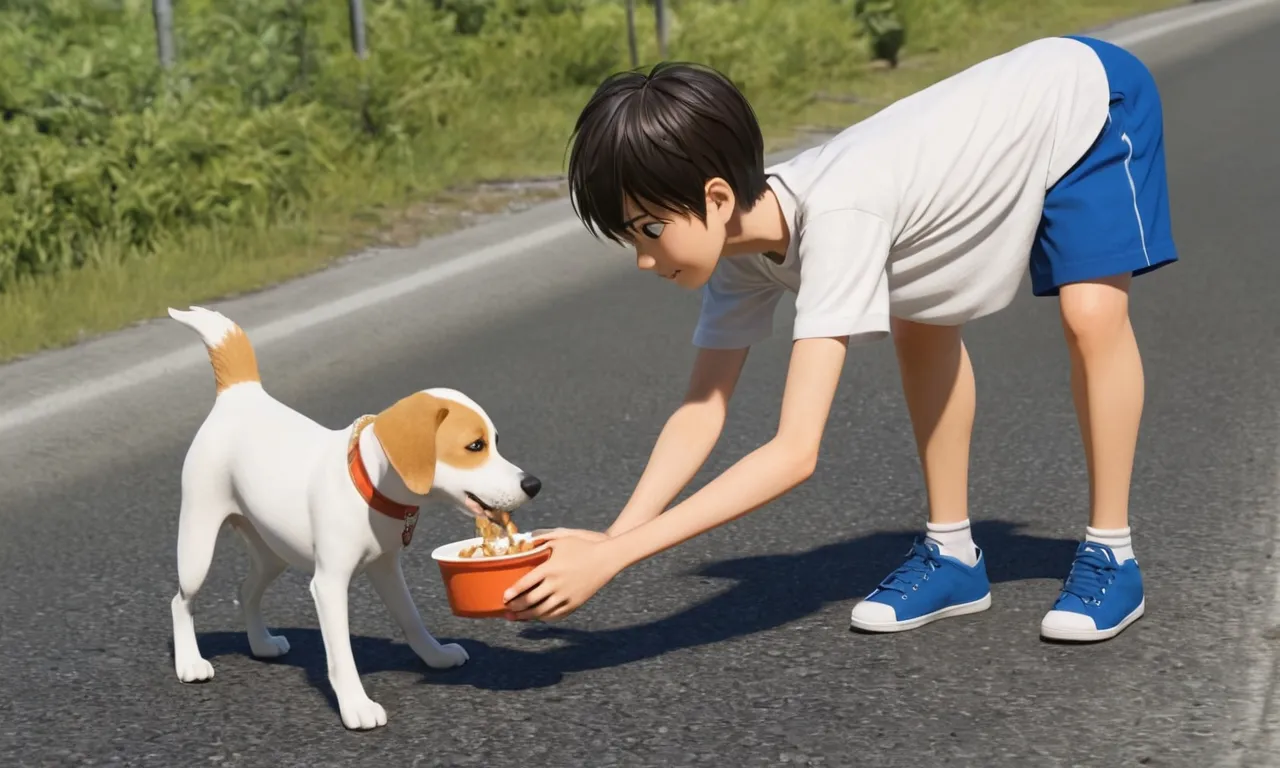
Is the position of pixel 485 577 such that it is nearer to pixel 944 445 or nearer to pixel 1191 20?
pixel 944 445

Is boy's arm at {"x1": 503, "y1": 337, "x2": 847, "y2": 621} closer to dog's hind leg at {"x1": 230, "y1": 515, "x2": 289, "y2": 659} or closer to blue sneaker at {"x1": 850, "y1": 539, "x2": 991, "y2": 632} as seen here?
blue sneaker at {"x1": 850, "y1": 539, "x2": 991, "y2": 632}

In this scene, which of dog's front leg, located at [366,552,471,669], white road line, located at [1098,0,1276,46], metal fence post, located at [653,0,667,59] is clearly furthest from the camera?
white road line, located at [1098,0,1276,46]

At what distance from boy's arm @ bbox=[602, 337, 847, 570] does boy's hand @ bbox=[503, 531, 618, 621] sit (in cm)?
11

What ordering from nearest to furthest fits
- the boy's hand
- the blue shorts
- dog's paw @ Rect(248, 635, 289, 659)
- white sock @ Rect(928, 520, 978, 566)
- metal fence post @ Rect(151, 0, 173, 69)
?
the boy's hand
the blue shorts
dog's paw @ Rect(248, 635, 289, 659)
white sock @ Rect(928, 520, 978, 566)
metal fence post @ Rect(151, 0, 173, 69)

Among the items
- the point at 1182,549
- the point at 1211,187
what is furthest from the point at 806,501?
the point at 1211,187

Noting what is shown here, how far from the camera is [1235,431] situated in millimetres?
5645

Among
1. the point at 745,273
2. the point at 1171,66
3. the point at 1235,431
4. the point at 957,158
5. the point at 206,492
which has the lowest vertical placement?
the point at 1171,66

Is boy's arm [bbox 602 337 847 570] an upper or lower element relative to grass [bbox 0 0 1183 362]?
upper

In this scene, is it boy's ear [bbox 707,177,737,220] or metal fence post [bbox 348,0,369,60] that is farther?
metal fence post [bbox 348,0,369,60]

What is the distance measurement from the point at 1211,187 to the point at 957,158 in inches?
288

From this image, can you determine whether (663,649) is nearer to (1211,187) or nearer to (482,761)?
(482,761)

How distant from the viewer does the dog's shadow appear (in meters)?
3.99

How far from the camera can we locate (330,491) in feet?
11.6

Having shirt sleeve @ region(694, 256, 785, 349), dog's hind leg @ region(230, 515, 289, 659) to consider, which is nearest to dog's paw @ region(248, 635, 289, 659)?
dog's hind leg @ region(230, 515, 289, 659)
